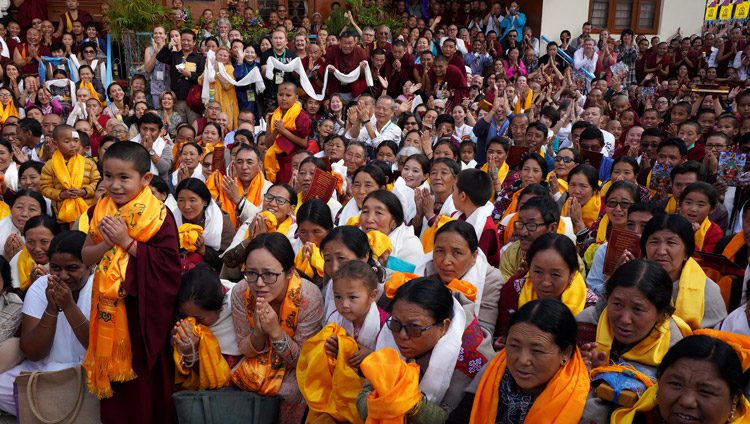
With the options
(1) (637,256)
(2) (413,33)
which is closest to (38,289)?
(1) (637,256)

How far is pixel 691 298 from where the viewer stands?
2676mm

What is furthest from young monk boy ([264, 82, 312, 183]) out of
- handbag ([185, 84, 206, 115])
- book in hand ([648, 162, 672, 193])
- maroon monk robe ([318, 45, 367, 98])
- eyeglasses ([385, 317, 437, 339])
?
eyeglasses ([385, 317, 437, 339])

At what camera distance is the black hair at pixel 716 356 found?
1.77 meters

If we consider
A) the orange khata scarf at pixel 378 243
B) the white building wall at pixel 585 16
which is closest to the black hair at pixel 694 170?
the orange khata scarf at pixel 378 243

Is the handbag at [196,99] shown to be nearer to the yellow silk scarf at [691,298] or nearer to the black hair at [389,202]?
the black hair at [389,202]

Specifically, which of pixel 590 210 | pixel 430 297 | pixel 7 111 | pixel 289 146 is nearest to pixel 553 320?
pixel 430 297

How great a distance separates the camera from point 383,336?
2.38 m

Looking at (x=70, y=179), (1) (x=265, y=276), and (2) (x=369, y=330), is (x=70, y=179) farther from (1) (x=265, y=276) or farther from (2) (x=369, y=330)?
(2) (x=369, y=330)

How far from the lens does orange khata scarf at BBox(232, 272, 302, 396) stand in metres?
2.70

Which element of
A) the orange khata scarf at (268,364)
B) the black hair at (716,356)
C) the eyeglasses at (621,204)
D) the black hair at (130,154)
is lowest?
the orange khata scarf at (268,364)

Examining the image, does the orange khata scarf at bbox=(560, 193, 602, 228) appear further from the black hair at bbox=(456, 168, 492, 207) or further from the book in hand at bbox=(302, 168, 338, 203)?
the book in hand at bbox=(302, 168, 338, 203)

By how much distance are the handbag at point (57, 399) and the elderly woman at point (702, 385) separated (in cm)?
258

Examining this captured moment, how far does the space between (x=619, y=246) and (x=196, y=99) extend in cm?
700

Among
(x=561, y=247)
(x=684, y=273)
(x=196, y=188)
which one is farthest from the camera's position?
(x=196, y=188)
